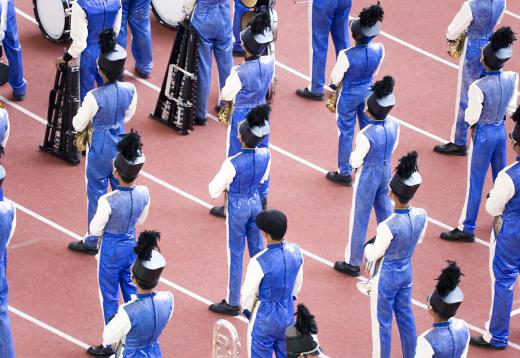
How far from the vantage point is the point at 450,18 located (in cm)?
1958

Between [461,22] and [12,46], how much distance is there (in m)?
5.06

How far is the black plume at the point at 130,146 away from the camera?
41.6 ft

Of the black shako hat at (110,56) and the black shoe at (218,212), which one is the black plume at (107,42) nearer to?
the black shako hat at (110,56)

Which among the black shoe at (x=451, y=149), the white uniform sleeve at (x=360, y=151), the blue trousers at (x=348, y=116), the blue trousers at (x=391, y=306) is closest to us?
the blue trousers at (x=391, y=306)


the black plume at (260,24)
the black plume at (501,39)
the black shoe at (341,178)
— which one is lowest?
the black shoe at (341,178)

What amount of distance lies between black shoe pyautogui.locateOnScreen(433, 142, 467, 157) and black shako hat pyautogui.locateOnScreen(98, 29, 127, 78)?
452cm

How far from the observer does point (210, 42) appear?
1662 cm

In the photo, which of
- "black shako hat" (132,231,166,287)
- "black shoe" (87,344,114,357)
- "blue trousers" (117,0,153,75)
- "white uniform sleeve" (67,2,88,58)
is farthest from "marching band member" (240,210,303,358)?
"blue trousers" (117,0,153,75)

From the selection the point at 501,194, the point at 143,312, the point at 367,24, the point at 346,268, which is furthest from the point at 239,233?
the point at 367,24

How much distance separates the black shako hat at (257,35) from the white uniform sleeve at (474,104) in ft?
6.89

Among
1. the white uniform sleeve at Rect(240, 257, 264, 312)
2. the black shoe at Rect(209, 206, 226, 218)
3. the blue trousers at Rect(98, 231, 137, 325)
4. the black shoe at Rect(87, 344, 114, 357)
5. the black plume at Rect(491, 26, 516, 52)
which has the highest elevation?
the black plume at Rect(491, 26, 516, 52)

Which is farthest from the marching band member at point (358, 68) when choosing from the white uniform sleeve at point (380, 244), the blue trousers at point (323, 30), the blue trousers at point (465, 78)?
the white uniform sleeve at point (380, 244)

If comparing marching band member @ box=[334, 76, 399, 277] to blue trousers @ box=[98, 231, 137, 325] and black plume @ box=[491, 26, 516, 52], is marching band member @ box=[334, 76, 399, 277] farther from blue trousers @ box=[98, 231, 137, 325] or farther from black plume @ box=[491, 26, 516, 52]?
blue trousers @ box=[98, 231, 137, 325]

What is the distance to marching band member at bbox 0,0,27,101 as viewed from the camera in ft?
53.1
